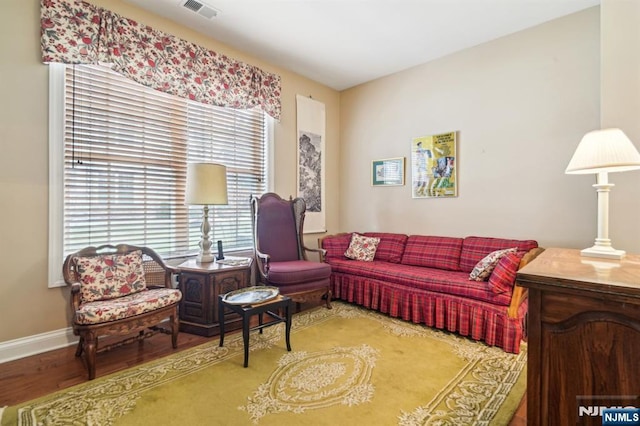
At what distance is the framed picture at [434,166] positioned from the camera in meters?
3.56

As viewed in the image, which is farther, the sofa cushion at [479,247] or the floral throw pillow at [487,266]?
the sofa cushion at [479,247]

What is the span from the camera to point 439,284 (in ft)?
9.35

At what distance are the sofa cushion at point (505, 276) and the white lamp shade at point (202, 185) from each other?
2.51m

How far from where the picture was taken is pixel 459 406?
1.71 meters

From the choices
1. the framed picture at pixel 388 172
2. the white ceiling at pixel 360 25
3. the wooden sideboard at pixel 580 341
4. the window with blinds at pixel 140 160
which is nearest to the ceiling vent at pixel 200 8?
the white ceiling at pixel 360 25

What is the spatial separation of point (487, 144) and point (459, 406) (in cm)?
267

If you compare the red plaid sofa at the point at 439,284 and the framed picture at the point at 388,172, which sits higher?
the framed picture at the point at 388,172

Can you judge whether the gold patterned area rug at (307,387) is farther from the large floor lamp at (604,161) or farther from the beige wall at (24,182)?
the large floor lamp at (604,161)

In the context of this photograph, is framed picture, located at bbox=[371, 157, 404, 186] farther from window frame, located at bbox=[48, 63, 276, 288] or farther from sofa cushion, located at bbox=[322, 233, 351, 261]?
window frame, located at bbox=[48, 63, 276, 288]

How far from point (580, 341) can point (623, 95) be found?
2117mm

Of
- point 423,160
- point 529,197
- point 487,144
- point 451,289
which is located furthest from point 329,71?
point 451,289

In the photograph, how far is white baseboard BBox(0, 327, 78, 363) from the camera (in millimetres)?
2169

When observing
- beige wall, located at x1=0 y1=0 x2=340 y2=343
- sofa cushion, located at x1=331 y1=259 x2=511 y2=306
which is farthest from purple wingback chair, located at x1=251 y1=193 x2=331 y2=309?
beige wall, located at x1=0 y1=0 x2=340 y2=343

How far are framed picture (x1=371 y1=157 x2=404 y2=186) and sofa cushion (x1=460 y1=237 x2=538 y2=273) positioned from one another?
3.86 feet
